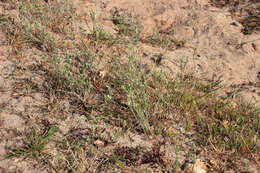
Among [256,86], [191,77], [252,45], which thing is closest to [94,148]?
[191,77]

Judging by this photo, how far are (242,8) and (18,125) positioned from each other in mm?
3526

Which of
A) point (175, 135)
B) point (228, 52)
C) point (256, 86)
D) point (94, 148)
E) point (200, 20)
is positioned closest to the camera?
point (94, 148)

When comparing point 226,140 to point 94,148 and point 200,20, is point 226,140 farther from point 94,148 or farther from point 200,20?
point 200,20

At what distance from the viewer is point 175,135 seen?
246 cm

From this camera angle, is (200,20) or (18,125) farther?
(200,20)

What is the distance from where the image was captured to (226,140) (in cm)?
231

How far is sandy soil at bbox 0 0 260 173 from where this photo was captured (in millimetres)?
2424

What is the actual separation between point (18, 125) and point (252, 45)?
298cm

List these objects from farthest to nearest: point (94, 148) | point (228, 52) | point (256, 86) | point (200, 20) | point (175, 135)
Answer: point (200, 20)
point (228, 52)
point (256, 86)
point (175, 135)
point (94, 148)

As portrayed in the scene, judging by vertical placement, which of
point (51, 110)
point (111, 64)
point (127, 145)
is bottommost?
point (127, 145)

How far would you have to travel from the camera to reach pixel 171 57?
340cm

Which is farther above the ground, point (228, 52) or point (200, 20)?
point (200, 20)

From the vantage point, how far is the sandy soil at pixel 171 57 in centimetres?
242

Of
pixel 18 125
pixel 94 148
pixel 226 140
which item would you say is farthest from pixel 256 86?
pixel 18 125
